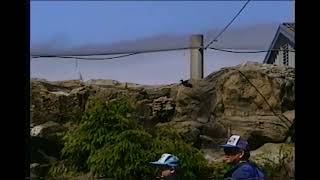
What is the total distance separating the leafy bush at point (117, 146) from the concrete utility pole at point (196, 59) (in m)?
0.56

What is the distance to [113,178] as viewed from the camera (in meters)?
3.68

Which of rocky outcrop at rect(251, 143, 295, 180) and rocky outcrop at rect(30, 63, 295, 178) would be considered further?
rocky outcrop at rect(30, 63, 295, 178)

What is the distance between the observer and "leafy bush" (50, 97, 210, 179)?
3.55 metres

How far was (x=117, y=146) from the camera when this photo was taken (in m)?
3.99

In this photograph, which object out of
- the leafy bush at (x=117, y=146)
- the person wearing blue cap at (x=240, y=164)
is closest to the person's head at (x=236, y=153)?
the person wearing blue cap at (x=240, y=164)

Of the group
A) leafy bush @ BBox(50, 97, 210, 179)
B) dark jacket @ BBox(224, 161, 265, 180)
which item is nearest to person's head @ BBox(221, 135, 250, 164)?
dark jacket @ BBox(224, 161, 265, 180)

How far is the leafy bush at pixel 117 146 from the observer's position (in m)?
3.55

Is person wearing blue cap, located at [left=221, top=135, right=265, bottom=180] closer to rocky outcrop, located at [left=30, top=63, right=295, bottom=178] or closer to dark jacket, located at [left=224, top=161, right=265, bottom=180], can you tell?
dark jacket, located at [left=224, top=161, right=265, bottom=180]

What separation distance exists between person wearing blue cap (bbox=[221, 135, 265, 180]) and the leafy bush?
56 cm

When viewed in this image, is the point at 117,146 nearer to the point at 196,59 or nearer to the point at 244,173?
the point at 196,59

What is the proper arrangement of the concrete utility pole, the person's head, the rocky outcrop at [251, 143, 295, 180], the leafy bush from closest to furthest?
the person's head < the rocky outcrop at [251, 143, 295, 180] < the leafy bush < the concrete utility pole

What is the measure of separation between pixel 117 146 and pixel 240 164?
175 centimetres
